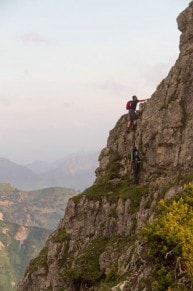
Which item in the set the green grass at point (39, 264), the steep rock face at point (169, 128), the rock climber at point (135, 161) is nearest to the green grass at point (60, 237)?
the green grass at point (39, 264)

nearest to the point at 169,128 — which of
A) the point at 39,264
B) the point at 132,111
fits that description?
the point at 132,111

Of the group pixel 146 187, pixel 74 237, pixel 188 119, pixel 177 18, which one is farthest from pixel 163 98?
pixel 74 237

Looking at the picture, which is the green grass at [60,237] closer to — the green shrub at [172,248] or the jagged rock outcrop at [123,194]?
the jagged rock outcrop at [123,194]

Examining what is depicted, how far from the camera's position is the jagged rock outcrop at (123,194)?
45875mm

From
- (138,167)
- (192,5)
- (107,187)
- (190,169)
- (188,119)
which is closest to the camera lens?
(190,169)

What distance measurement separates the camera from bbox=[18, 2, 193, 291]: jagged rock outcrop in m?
45.9

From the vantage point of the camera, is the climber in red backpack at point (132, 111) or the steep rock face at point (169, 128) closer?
the steep rock face at point (169, 128)

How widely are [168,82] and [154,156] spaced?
11337 mm

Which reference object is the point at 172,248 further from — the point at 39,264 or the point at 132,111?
the point at 39,264

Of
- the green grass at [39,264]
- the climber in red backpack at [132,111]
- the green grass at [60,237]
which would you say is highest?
the climber in red backpack at [132,111]

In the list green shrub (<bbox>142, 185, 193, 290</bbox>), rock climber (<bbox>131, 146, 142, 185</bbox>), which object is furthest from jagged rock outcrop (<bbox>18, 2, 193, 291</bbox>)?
green shrub (<bbox>142, 185, 193, 290</bbox>)

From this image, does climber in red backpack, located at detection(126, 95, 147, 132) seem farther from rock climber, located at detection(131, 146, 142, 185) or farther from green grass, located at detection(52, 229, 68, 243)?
green grass, located at detection(52, 229, 68, 243)

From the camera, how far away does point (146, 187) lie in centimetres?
5150

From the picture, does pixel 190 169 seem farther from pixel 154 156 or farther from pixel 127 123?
pixel 127 123
